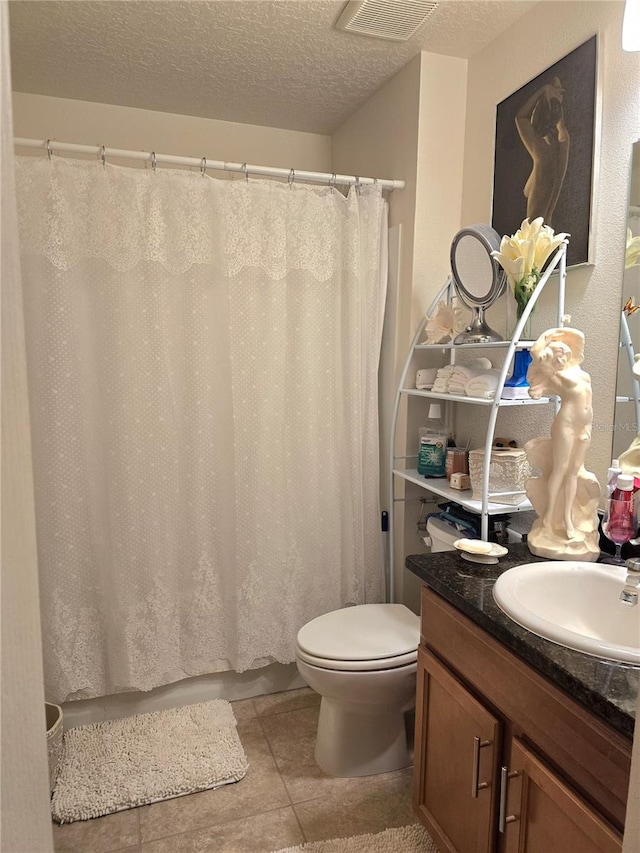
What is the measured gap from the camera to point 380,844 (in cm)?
161

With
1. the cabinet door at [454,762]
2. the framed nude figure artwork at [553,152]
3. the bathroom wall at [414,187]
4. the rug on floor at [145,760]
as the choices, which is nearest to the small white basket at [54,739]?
the rug on floor at [145,760]

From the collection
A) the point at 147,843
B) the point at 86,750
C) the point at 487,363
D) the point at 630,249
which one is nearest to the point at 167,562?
the point at 86,750

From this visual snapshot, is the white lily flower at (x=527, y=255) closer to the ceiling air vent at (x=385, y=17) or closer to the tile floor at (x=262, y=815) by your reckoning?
the ceiling air vent at (x=385, y=17)

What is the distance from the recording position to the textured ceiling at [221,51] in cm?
176

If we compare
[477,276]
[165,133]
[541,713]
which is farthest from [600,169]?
[165,133]

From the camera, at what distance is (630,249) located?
4.77 ft

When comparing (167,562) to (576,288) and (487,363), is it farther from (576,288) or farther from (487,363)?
(576,288)

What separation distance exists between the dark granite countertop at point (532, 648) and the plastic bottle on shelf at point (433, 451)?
1.83 ft

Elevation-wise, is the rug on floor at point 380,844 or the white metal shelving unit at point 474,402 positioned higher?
the white metal shelving unit at point 474,402

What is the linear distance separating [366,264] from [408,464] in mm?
781

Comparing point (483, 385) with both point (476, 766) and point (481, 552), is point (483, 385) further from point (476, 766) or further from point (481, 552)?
point (476, 766)

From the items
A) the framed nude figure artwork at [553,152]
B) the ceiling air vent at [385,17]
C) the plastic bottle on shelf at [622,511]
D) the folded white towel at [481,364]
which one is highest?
the ceiling air vent at [385,17]

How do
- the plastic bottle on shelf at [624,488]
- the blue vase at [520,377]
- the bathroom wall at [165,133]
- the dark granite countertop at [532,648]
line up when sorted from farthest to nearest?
1. the bathroom wall at [165,133]
2. the blue vase at [520,377]
3. the plastic bottle on shelf at [624,488]
4. the dark granite countertop at [532,648]

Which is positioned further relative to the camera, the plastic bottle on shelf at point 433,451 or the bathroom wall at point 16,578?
the plastic bottle on shelf at point 433,451
